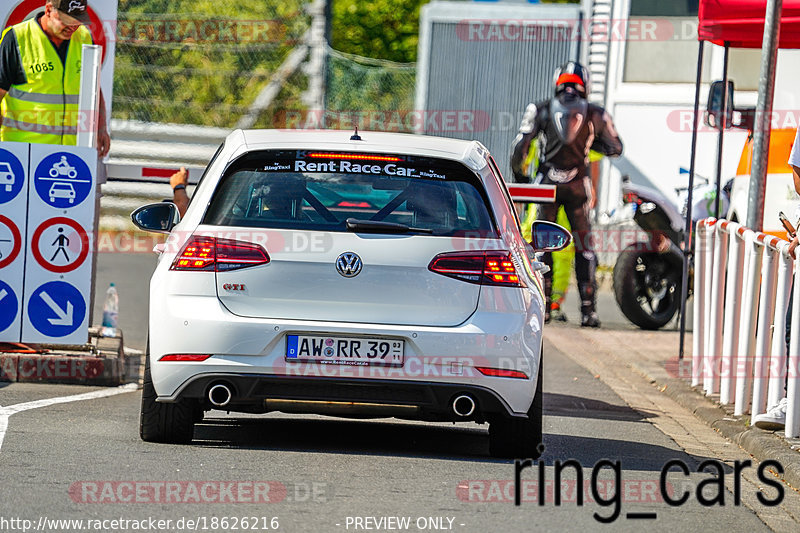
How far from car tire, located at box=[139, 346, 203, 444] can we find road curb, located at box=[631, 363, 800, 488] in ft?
9.30

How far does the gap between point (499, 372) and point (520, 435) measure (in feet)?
1.60

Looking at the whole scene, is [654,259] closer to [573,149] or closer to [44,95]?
[573,149]

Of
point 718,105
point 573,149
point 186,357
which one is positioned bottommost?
point 186,357

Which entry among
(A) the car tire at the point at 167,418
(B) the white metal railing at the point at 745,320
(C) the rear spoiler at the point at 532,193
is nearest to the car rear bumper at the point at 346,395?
(A) the car tire at the point at 167,418

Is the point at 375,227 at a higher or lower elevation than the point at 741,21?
lower

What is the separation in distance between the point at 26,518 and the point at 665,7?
18088mm

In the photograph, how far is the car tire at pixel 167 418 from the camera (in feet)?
25.2

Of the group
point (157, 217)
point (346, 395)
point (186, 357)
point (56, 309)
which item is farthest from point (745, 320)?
point (56, 309)

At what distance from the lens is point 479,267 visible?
7441 millimetres

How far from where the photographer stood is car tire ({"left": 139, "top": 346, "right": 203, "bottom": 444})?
7.67m

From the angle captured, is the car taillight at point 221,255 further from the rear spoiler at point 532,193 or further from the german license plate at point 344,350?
the rear spoiler at point 532,193

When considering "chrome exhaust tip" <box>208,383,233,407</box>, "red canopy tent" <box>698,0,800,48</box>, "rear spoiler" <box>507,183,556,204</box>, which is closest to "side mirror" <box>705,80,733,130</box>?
"red canopy tent" <box>698,0,800,48</box>

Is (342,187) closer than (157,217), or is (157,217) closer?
(342,187)

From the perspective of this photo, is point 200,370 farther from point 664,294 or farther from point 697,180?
point 697,180
